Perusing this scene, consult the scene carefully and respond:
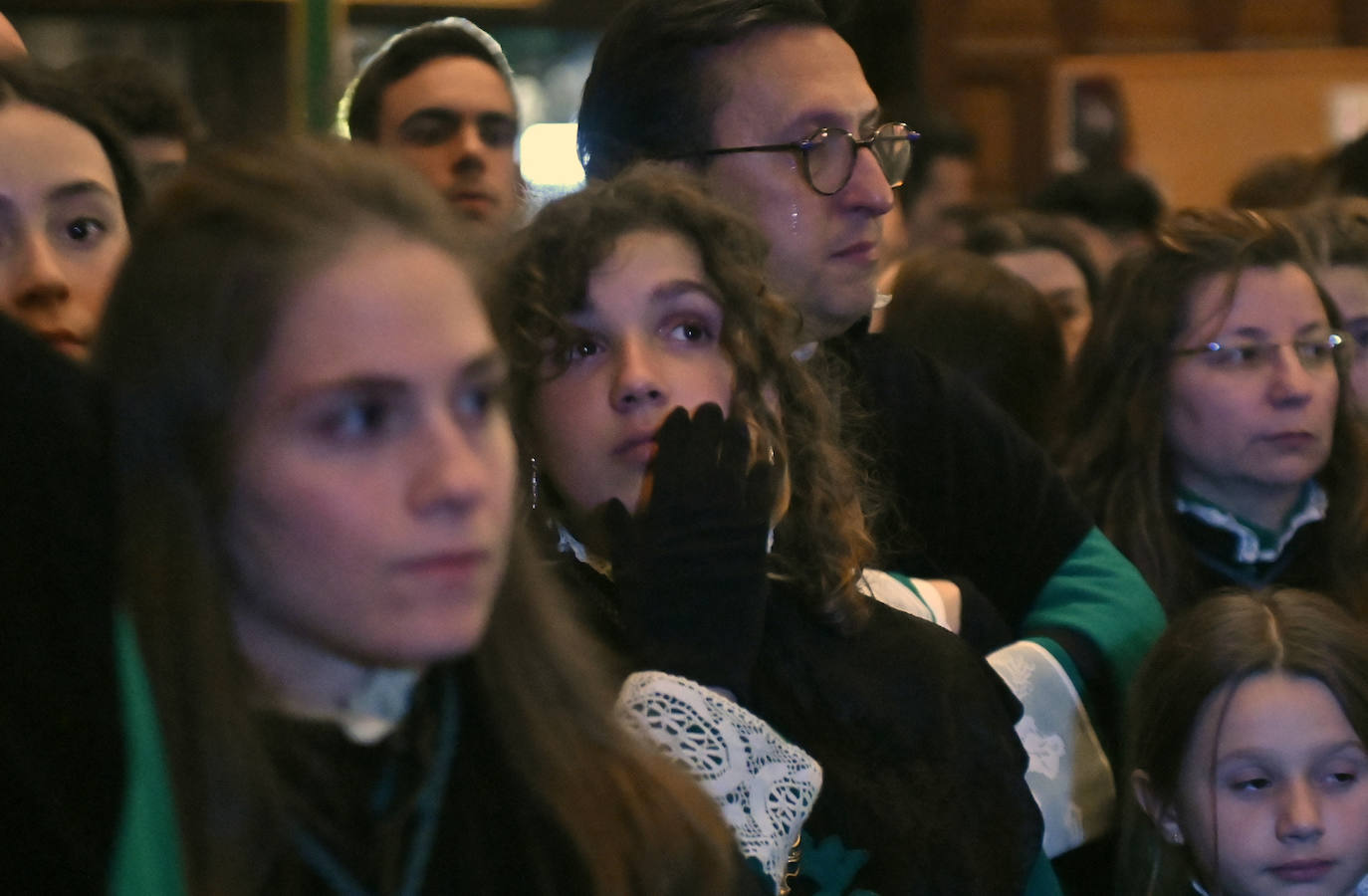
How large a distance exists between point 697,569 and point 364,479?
1.49 feet

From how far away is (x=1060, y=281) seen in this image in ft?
12.0

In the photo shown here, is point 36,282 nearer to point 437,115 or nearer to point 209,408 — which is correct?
point 209,408

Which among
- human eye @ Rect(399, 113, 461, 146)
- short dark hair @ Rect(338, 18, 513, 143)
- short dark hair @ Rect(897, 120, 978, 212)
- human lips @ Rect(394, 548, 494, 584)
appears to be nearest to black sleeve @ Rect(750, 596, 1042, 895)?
human lips @ Rect(394, 548, 494, 584)

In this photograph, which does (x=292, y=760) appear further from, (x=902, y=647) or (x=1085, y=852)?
(x=1085, y=852)

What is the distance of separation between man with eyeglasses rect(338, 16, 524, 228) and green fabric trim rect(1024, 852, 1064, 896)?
1.75m

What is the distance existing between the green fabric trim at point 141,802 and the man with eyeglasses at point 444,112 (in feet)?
6.76

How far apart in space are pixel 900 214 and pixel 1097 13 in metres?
2.40

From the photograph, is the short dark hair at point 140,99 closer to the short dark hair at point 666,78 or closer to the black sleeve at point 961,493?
the short dark hair at point 666,78

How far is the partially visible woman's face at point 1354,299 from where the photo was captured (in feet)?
9.00

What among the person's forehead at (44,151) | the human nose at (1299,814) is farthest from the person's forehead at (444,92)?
the human nose at (1299,814)

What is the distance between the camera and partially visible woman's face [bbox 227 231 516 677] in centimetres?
101

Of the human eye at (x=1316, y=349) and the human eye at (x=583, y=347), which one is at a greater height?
the human eye at (x=583, y=347)

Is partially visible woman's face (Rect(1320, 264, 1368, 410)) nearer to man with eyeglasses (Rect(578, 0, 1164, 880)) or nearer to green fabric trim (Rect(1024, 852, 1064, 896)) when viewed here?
man with eyeglasses (Rect(578, 0, 1164, 880))

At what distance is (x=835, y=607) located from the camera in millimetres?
1567
